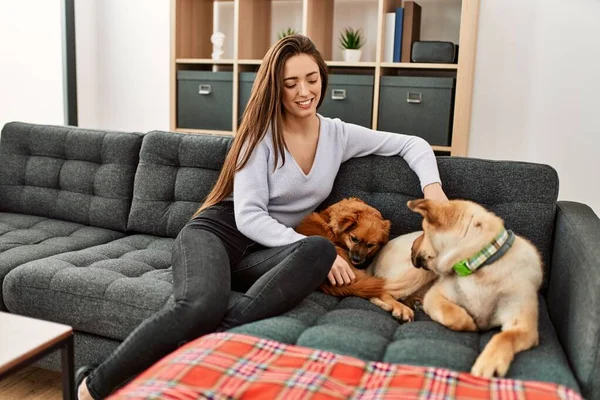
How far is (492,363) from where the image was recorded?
1.40 meters

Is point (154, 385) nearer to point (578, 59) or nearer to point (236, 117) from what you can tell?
point (236, 117)

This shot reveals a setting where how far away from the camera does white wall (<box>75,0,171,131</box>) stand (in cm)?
414

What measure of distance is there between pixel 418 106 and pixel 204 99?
125 centimetres

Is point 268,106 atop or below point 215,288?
atop

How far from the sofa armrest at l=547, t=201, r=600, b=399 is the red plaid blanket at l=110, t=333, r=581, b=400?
18 centimetres

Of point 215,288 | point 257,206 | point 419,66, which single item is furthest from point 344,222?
point 419,66

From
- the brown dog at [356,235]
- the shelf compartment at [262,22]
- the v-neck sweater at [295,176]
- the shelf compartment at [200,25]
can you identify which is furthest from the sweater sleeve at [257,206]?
the shelf compartment at [200,25]

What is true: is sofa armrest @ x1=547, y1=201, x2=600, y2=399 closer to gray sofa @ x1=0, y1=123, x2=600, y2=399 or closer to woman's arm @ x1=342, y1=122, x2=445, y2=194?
gray sofa @ x1=0, y1=123, x2=600, y2=399

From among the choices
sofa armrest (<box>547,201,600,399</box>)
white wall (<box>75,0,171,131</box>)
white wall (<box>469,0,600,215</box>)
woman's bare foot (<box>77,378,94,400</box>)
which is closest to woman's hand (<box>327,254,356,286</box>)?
sofa armrest (<box>547,201,600,399</box>)

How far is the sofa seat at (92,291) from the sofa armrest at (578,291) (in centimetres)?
110

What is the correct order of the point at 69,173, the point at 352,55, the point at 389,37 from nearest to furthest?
the point at 69,173 → the point at 389,37 → the point at 352,55

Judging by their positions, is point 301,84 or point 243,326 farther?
point 301,84

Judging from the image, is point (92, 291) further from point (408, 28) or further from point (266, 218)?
point (408, 28)

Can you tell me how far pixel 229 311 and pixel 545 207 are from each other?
1049 millimetres
